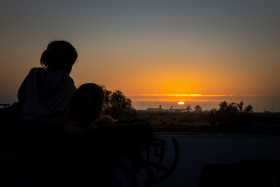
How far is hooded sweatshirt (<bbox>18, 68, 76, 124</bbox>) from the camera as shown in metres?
1.84

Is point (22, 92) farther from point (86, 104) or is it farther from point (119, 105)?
point (119, 105)

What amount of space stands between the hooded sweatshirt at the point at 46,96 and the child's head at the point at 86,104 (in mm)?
184

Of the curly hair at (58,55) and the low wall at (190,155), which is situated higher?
the curly hair at (58,55)

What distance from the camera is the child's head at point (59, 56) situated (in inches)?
84.0

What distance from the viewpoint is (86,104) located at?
5.66 ft

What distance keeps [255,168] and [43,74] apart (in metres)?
1.87

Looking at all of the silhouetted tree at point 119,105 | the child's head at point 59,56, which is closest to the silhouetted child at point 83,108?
the child's head at point 59,56

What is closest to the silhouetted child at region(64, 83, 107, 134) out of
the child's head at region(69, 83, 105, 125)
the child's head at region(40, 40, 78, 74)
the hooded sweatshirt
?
the child's head at region(69, 83, 105, 125)

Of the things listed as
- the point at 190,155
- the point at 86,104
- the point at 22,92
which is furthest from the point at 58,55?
the point at 190,155

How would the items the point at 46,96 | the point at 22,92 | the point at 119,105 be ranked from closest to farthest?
1. the point at 46,96
2. the point at 22,92
3. the point at 119,105

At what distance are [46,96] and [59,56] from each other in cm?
43

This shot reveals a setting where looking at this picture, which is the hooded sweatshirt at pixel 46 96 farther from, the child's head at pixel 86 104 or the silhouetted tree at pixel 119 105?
the silhouetted tree at pixel 119 105

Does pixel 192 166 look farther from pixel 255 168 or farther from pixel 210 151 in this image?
pixel 255 168

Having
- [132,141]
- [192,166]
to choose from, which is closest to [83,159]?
[132,141]
